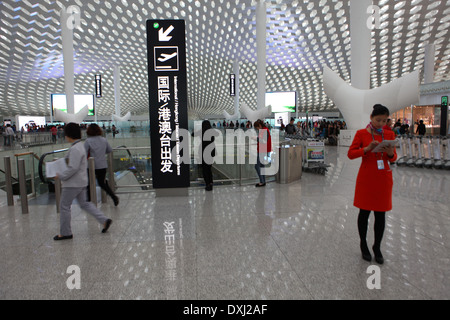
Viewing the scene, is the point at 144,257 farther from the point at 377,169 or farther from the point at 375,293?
the point at 377,169

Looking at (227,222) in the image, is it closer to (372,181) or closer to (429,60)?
(372,181)

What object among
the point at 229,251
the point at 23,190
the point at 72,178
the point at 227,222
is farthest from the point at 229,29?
the point at 229,251

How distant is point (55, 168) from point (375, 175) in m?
3.72

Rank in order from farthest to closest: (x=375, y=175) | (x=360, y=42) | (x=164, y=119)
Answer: (x=360, y=42) → (x=164, y=119) → (x=375, y=175)

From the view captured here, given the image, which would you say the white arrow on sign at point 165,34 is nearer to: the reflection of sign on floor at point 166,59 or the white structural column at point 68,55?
the reflection of sign on floor at point 166,59

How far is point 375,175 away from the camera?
345cm

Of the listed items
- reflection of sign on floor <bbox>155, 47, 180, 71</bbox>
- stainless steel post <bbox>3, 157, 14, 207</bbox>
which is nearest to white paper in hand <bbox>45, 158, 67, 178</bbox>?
stainless steel post <bbox>3, 157, 14, 207</bbox>

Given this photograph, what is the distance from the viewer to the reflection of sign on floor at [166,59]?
6949 millimetres

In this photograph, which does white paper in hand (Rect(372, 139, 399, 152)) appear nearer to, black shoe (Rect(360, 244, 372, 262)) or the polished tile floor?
black shoe (Rect(360, 244, 372, 262))

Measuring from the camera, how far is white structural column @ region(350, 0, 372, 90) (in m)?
16.3

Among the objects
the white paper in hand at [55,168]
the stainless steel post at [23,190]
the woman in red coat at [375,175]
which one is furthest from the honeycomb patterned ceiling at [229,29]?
the woman in red coat at [375,175]

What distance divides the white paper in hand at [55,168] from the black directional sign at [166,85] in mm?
2910

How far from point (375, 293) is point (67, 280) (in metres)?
2.82

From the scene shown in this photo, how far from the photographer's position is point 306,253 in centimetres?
382
